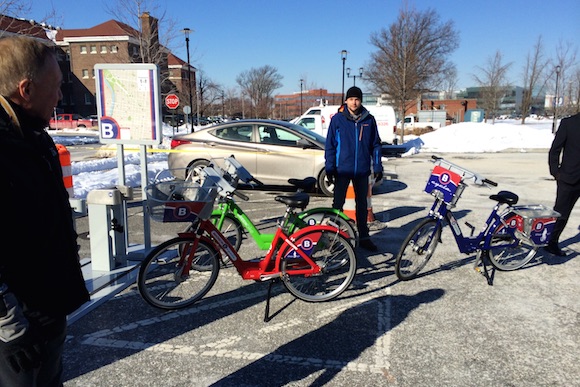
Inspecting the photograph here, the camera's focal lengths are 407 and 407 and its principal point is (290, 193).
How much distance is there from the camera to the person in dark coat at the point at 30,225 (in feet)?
4.68

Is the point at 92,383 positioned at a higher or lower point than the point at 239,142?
lower

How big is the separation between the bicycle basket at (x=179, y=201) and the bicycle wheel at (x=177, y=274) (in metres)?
0.27

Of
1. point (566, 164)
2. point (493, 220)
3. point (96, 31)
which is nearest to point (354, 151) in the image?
point (493, 220)

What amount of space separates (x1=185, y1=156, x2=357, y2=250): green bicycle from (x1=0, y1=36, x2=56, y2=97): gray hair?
100 inches

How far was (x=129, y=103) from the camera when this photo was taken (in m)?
4.95

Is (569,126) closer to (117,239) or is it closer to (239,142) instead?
(117,239)

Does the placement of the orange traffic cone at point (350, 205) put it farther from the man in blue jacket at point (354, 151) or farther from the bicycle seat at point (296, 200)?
the bicycle seat at point (296, 200)

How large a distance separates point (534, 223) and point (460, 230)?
2.54 feet

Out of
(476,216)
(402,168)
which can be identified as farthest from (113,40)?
(476,216)

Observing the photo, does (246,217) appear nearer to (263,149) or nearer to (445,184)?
(445,184)

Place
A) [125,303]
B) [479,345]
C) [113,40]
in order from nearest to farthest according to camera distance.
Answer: [479,345]
[125,303]
[113,40]

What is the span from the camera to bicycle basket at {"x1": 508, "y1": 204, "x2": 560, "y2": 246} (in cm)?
442

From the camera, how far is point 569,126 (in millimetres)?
4848

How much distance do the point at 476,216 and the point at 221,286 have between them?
200 inches
